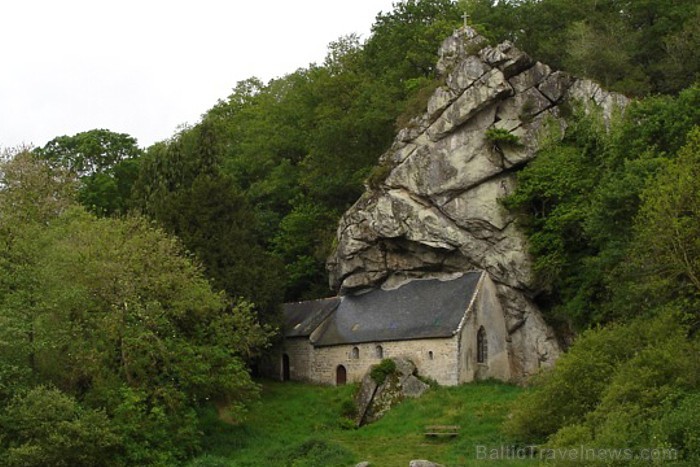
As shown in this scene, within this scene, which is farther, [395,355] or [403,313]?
[403,313]

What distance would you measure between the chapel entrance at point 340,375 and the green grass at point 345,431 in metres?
0.83

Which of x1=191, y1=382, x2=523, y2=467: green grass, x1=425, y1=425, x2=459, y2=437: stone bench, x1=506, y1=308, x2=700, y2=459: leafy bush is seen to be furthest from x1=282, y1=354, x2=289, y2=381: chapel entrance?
x1=506, y1=308, x2=700, y2=459: leafy bush

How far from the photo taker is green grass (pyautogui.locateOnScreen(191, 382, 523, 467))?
102 feet

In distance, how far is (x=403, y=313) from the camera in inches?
1719

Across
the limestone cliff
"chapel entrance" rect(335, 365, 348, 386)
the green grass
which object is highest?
the limestone cliff

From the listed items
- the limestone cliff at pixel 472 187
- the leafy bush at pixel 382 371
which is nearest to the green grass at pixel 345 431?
the leafy bush at pixel 382 371

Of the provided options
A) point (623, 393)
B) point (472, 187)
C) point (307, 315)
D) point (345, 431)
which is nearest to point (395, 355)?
point (345, 431)

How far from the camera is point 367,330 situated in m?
44.4

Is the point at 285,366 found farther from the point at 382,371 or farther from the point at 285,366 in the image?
the point at 382,371

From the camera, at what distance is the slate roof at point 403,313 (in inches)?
1654

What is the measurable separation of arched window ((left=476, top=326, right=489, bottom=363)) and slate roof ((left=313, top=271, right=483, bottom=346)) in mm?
1496

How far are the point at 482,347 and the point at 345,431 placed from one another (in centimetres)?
809

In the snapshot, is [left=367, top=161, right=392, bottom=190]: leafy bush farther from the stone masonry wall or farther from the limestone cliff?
the stone masonry wall

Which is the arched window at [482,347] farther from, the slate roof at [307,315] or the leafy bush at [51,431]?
the leafy bush at [51,431]
